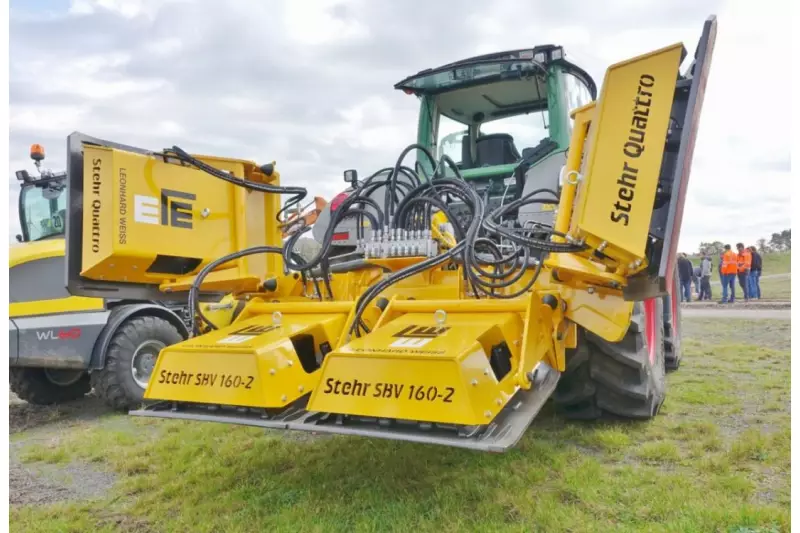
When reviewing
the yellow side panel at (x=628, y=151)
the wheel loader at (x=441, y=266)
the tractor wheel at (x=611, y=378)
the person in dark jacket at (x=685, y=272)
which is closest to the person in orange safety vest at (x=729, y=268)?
the person in dark jacket at (x=685, y=272)

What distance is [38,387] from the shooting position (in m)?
5.48

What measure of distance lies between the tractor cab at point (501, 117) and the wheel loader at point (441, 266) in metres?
0.02

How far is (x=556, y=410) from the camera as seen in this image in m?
3.79

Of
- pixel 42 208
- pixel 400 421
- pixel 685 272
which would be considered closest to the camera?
pixel 400 421

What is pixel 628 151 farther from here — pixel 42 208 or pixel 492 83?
pixel 42 208

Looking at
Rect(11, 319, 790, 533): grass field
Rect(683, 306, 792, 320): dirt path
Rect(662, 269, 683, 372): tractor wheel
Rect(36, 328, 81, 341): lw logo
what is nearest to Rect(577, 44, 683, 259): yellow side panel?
Rect(11, 319, 790, 533): grass field

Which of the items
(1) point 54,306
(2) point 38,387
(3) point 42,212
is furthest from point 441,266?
(3) point 42,212

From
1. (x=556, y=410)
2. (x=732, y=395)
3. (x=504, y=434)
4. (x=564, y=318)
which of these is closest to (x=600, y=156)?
(x=564, y=318)

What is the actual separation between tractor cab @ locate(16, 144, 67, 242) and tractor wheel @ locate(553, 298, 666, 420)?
476 centimetres

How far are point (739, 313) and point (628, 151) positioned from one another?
9.32 metres

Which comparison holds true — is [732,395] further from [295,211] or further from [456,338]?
[295,211]

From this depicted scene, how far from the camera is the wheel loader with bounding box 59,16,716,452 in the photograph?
2367 millimetres

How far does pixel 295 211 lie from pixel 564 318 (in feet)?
6.05

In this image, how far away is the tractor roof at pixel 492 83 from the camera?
13.4 feet
